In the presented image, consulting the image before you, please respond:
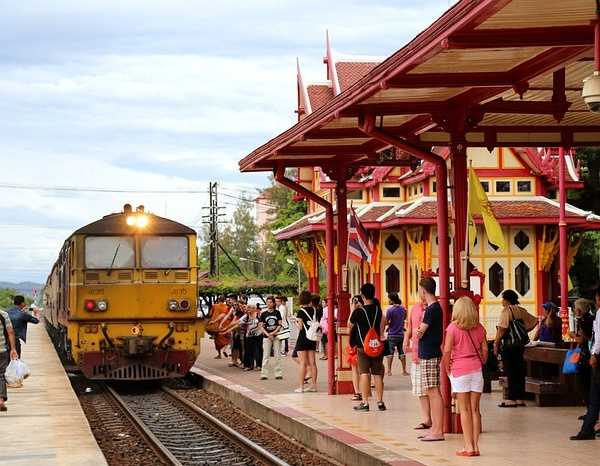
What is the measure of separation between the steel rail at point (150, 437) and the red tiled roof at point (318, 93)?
2033cm

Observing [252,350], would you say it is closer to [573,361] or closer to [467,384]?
[573,361]

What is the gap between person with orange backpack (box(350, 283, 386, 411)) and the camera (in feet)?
50.9

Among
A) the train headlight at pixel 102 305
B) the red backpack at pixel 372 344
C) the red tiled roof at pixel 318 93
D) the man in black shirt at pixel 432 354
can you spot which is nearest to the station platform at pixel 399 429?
the man in black shirt at pixel 432 354

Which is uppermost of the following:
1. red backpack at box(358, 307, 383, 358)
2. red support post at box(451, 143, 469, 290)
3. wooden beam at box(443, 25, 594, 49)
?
wooden beam at box(443, 25, 594, 49)

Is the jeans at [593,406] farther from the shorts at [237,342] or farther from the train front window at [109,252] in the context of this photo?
the shorts at [237,342]

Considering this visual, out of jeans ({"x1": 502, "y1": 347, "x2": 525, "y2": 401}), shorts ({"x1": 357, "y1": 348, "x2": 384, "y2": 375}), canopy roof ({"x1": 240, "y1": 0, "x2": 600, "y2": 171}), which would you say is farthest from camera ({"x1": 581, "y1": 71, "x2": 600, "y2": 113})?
jeans ({"x1": 502, "y1": 347, "x2": 525, "y2": 401})

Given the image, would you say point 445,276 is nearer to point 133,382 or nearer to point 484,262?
point 133,382

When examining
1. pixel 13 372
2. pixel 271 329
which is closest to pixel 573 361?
pixel 13 372

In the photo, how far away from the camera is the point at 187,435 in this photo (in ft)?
56.5

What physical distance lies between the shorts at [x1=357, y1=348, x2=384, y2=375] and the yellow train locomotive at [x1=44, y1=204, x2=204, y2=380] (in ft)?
25.5

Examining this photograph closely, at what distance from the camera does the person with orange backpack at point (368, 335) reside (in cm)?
1552

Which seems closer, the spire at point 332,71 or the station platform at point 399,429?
the station platform at point 399,429

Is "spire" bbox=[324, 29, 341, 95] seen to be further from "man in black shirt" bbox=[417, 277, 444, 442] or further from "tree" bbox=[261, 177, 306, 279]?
"man in black shirt" bbox=[417, 277, 444, 442]

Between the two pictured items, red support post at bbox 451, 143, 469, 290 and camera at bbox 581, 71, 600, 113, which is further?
red support post at bbox 451, 143, 469, 290
